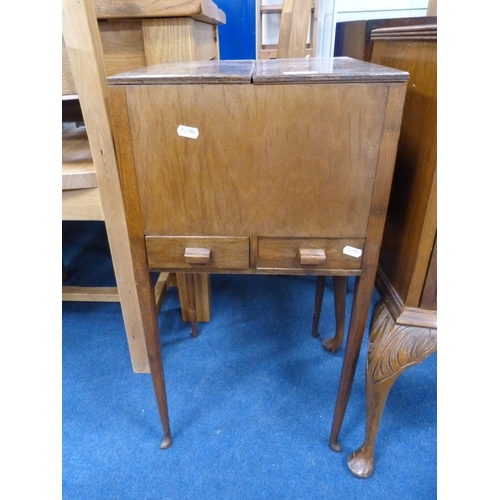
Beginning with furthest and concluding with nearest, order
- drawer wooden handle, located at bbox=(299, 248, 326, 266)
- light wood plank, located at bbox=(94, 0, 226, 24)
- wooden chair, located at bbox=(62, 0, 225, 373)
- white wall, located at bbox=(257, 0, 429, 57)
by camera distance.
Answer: white wall, located at bbox=(257, 0, 429, 57) < light wood plank, located at bbox=(94, 0, 226, 24) < wooden chair, located at bbox=(62, 0, 225, 373) < drawer wooden handle, located at bbox=(299, 248, 326, 266)

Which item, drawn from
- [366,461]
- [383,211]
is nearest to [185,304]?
[366,461]

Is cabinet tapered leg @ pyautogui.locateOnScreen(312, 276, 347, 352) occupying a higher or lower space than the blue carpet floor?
higher

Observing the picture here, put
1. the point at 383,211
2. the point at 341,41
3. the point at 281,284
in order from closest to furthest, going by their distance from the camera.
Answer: the point at 383,211
the point at 281,284
the point at 341,41

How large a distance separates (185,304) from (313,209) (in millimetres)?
758

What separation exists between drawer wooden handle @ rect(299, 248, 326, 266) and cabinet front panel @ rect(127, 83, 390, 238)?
1.2 inches

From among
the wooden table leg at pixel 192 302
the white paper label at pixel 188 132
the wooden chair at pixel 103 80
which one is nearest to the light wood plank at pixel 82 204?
the wooden chair at pixel 103 80

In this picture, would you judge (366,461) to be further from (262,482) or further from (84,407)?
(84,407)

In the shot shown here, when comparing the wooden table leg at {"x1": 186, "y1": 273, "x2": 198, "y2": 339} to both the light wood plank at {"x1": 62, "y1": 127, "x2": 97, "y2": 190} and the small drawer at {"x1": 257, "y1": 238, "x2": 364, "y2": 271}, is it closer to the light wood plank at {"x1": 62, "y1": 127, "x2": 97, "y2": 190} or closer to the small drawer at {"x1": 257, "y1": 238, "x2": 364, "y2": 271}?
the light wood plank at {"x1": 62, "y1": 127, "x2": 97, "y2": 190}

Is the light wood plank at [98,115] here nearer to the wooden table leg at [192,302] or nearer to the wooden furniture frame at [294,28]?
the wooden table leg at [192,302]

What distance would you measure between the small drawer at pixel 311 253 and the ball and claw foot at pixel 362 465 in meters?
0.45

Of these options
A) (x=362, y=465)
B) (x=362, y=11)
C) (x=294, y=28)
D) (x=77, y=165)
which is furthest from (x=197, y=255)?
(x=362, y=11)

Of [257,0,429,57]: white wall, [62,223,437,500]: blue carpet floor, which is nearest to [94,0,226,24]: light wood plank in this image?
[62,223,437,500]: blue carpet floor

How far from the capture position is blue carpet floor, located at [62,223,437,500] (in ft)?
2.68
